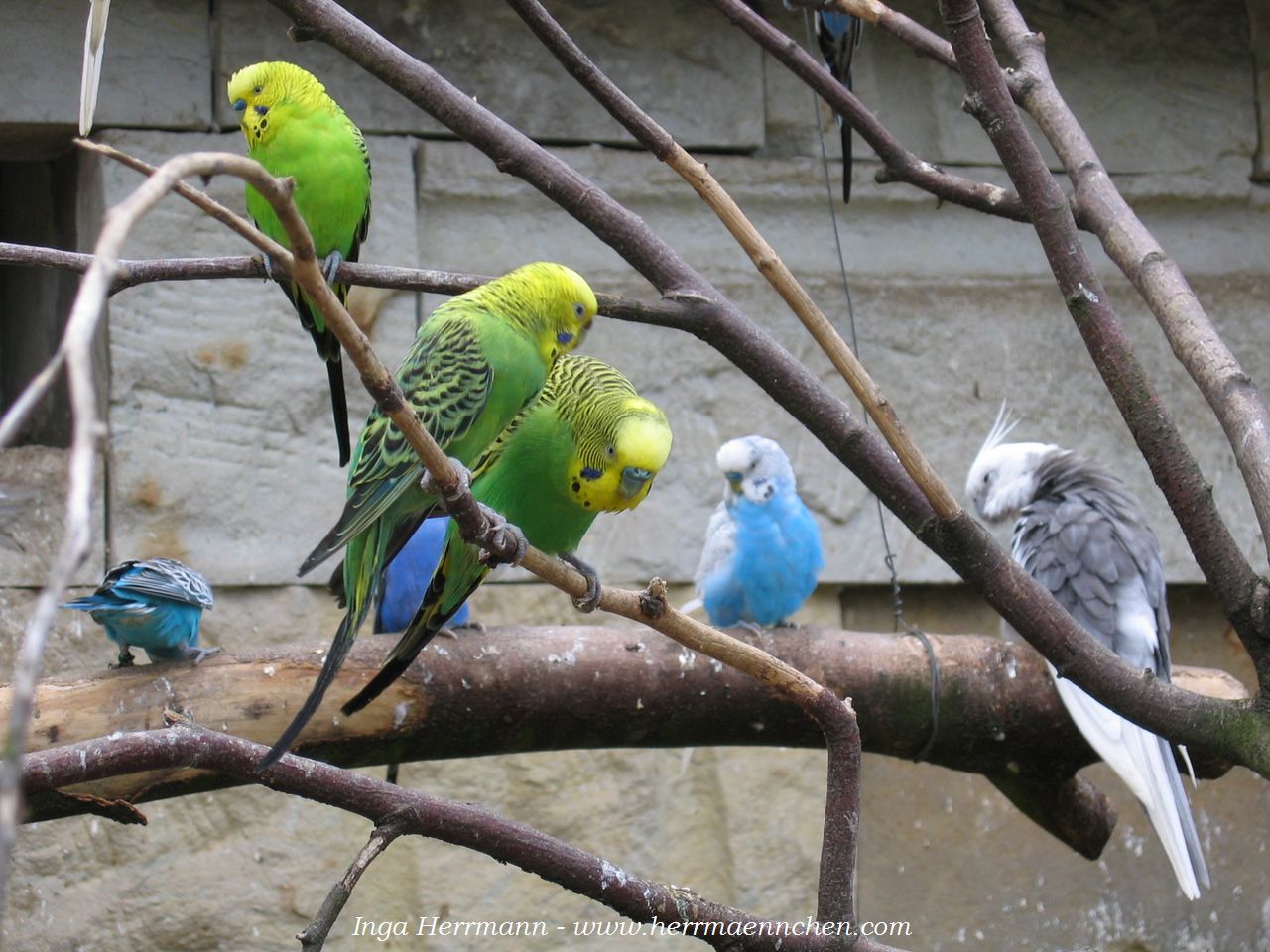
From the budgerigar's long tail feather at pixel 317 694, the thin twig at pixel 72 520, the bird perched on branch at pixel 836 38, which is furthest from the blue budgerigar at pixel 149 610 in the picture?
the thin twig at pixel 72 520

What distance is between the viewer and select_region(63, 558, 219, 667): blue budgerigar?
1983mm

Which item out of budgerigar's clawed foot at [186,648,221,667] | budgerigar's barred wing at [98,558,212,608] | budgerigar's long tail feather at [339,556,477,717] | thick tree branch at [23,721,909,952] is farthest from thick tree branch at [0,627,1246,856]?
budgerigar's long tail feather at [339,556,477,717]

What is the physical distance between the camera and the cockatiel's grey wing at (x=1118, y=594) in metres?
2.21

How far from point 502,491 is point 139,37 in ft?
5.28

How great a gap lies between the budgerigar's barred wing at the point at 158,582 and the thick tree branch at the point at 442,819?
0.48 m

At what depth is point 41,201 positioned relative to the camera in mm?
2994

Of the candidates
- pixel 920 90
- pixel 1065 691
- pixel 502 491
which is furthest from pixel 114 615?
pixel 920 90

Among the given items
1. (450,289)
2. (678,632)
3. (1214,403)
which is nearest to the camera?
(678,632)

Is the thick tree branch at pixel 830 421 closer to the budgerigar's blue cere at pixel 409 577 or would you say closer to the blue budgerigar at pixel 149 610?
the blue budgerigar at pixel 149 610

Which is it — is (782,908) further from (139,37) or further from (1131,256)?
(139,37)

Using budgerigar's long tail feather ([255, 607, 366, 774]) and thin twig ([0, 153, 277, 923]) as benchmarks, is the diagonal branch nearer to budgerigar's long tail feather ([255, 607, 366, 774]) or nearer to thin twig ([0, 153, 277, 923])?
budgerigar's long tail feather ([255, 607, 366, 774])

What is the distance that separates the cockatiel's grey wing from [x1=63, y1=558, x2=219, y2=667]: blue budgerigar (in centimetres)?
135

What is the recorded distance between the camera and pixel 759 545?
2.48 m

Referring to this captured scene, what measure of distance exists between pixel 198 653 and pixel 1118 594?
61.6 inches
